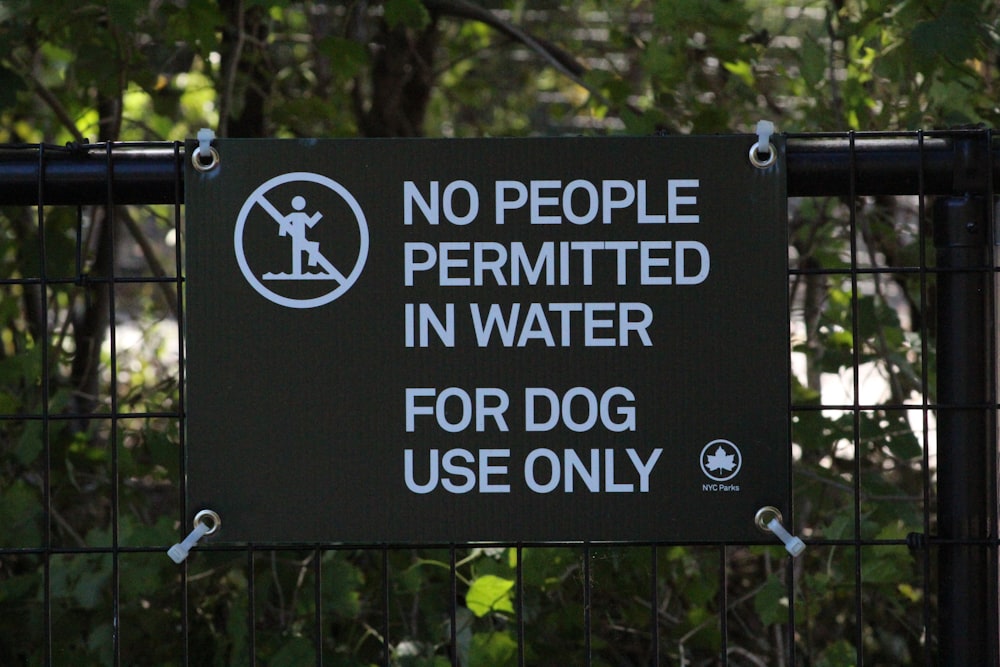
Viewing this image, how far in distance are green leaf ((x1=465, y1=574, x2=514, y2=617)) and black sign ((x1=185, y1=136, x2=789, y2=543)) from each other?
0.69 m

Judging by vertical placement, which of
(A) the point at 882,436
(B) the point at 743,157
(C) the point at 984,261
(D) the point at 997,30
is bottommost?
(A) the point at 882,436

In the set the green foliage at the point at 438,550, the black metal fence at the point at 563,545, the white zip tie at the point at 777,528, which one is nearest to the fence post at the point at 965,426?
the black metal fence at the point at 563,545

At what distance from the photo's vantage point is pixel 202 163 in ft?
4.95

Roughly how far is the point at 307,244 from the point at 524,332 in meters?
0.31

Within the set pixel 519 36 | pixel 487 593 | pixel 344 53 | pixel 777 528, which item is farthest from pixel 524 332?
pixel 519 36

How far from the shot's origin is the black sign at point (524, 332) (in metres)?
1.49

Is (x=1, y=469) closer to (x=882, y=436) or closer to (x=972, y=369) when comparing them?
(x=882, y=436)

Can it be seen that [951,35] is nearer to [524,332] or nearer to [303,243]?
[524,332]

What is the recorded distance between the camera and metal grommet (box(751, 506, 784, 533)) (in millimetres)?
1484

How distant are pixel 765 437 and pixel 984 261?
377 mm

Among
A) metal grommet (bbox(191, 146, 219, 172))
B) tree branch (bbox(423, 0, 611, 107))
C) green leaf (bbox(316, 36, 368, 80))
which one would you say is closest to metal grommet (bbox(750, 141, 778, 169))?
metal grommet (bbox(191, 146, 219, 172))

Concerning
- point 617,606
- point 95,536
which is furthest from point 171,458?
point 617,606

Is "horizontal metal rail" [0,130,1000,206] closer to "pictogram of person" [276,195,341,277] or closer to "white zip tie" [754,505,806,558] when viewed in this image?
"pictogram of person" [276,195,341,277]

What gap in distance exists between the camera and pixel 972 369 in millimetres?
1518
